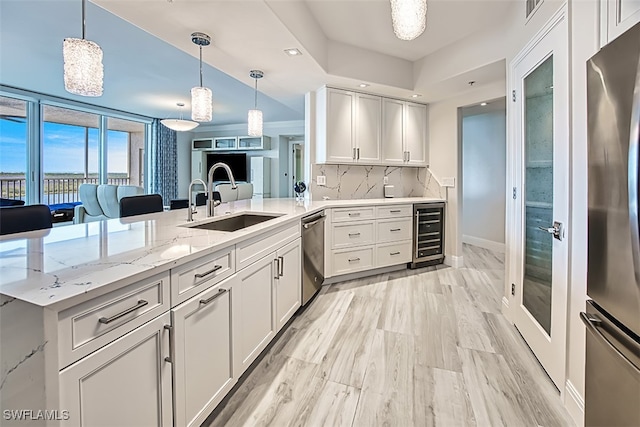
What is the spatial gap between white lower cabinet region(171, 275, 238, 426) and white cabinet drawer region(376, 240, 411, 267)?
2.62 meters

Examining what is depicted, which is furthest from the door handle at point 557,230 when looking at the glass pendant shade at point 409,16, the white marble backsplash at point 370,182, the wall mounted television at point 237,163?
the wall mounted television at point 237,163

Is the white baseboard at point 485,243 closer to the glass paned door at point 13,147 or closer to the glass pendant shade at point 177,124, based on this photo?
Result: the glass pendant shade at point 177,124

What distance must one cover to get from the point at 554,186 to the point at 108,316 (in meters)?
2.18

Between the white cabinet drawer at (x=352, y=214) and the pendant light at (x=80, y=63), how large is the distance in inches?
95.2

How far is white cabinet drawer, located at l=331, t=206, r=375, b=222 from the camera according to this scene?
3648mm

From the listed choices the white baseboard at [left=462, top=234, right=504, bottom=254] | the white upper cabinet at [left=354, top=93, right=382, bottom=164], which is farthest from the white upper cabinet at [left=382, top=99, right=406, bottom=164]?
the white baseboard at [left=462, top=234, right=504, bottom=254]

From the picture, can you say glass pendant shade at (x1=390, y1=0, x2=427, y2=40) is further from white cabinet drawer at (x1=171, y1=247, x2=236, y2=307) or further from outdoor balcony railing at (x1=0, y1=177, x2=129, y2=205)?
outdoor balcony railing at (x1=0, y1=177, x2=129, y2=205)

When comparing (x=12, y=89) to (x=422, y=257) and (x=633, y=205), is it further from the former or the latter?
(x=633, y=205)

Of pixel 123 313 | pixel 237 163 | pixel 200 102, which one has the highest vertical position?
pixel 237 163

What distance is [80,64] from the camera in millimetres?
1755

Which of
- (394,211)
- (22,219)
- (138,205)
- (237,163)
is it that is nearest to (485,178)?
(394,211)

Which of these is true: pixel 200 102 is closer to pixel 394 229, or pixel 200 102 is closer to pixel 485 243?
pixel 394 229

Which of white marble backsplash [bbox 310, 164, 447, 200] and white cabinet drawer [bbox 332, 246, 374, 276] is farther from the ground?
white marble backsplash [bbox 310, 164, 447, 200]

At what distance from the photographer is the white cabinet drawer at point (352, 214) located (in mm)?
3648
